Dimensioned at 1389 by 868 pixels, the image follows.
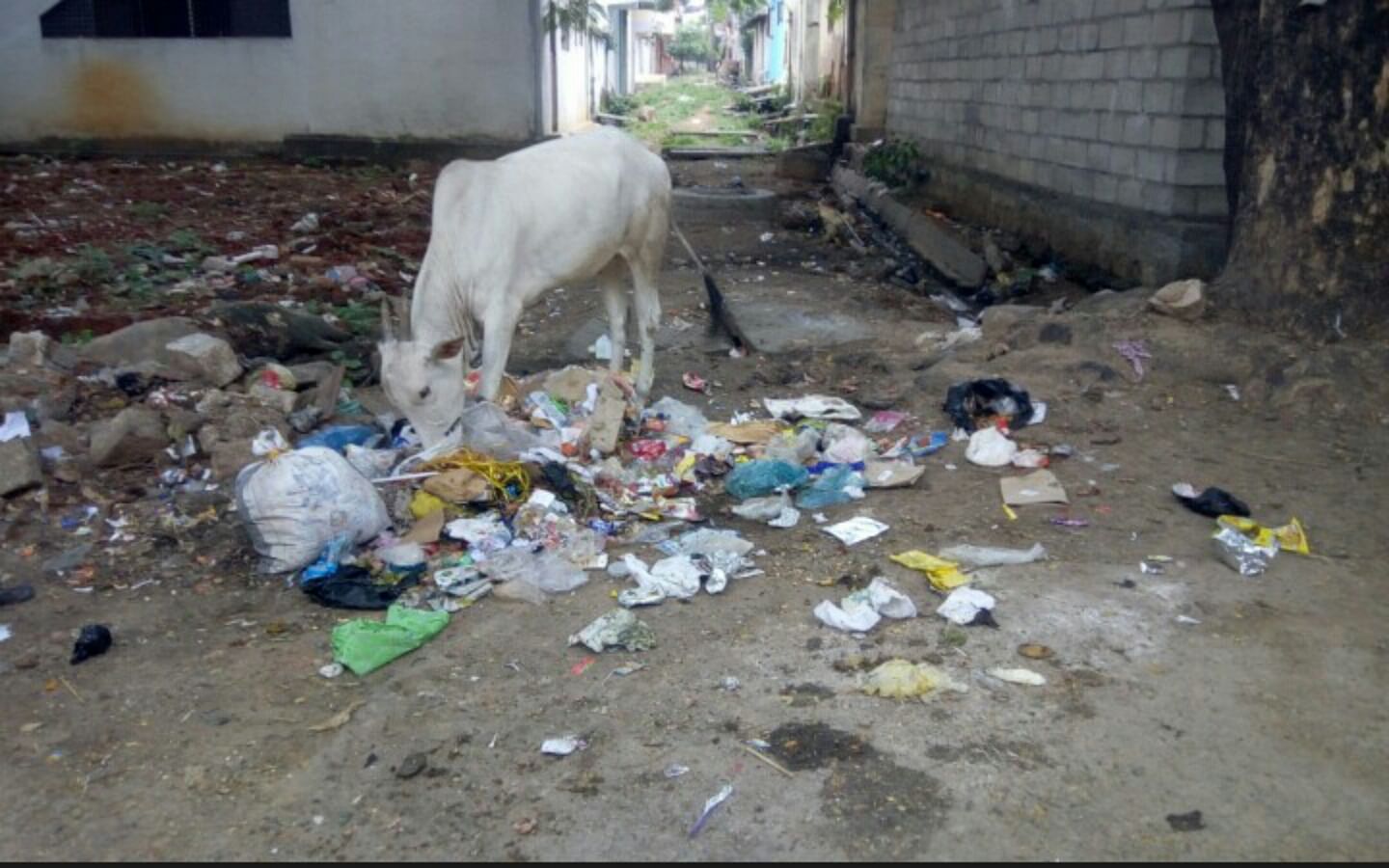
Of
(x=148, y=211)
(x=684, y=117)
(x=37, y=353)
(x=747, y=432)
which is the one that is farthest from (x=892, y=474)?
(x=684, y=117)

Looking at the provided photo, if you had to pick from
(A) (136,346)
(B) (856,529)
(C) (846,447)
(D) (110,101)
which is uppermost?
(D) (110,101)

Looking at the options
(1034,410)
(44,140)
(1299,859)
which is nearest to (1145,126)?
(1034,410)

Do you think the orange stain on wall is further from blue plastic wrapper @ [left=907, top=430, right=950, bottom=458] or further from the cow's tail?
blue plastic wrapper @ [left=907, top=430, right=950, bottom=458]

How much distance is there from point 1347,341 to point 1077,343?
1278mm

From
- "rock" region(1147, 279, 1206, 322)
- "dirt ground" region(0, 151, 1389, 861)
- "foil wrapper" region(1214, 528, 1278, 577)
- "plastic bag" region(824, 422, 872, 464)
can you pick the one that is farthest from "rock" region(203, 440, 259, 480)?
"rock" region(1147, 279, 1206, 322)

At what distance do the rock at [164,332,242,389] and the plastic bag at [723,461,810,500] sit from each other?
2.73 m

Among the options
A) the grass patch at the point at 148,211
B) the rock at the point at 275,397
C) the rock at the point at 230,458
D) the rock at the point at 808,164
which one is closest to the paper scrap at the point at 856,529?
the rock at the point at 230,458

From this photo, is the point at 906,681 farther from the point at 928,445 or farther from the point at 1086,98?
the point at 1086,98

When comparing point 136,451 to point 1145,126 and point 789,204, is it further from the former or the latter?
point 789,204

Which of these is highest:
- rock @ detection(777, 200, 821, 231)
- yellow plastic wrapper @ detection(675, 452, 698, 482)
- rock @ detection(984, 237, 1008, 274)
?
rock @ detection(777, 200, 821, 231)

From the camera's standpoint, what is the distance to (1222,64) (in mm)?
6465

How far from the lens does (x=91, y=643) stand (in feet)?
A: 12.2

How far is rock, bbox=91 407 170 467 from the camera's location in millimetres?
5082

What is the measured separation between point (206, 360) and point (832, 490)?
328 centimetres
